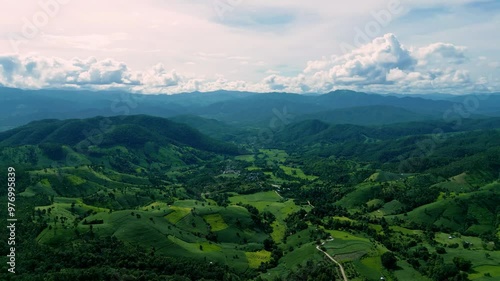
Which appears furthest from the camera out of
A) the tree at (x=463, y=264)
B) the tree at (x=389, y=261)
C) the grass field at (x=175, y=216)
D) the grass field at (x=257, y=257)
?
the grass field at (x=175, y=216)

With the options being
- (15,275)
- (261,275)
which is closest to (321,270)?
(261,275)

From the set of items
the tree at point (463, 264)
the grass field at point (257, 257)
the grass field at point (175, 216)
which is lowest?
the grass field at point (257, 257)

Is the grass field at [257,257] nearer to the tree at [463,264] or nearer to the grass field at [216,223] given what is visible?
the grass field at [216,223]

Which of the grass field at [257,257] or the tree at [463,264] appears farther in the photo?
the grass field at [257,257]

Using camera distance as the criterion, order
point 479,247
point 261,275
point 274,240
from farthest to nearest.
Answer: point 274,240 < point 479,247 < point 261,275

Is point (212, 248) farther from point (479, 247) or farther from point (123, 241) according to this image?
point (479, 247)

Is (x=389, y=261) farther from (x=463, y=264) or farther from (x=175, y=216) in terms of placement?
(x=175, y=216)

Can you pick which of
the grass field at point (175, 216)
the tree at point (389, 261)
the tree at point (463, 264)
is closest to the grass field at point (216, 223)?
the grass field at point (175, 216)

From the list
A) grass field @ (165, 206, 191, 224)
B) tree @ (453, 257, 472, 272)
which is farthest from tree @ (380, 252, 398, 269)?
grass field @ (165, 206, 191, 224)

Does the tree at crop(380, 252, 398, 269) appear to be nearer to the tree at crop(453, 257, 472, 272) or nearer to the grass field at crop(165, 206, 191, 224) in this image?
the tree at crop(453, 257, 472, 272)

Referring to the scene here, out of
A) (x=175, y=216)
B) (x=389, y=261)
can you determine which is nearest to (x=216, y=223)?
(x=175, y=216)

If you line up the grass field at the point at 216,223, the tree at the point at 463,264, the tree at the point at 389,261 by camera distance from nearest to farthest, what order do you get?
the tree at the point at 463,264 < the tree at the point at 389,261 < the grass field at the point at 216,223
